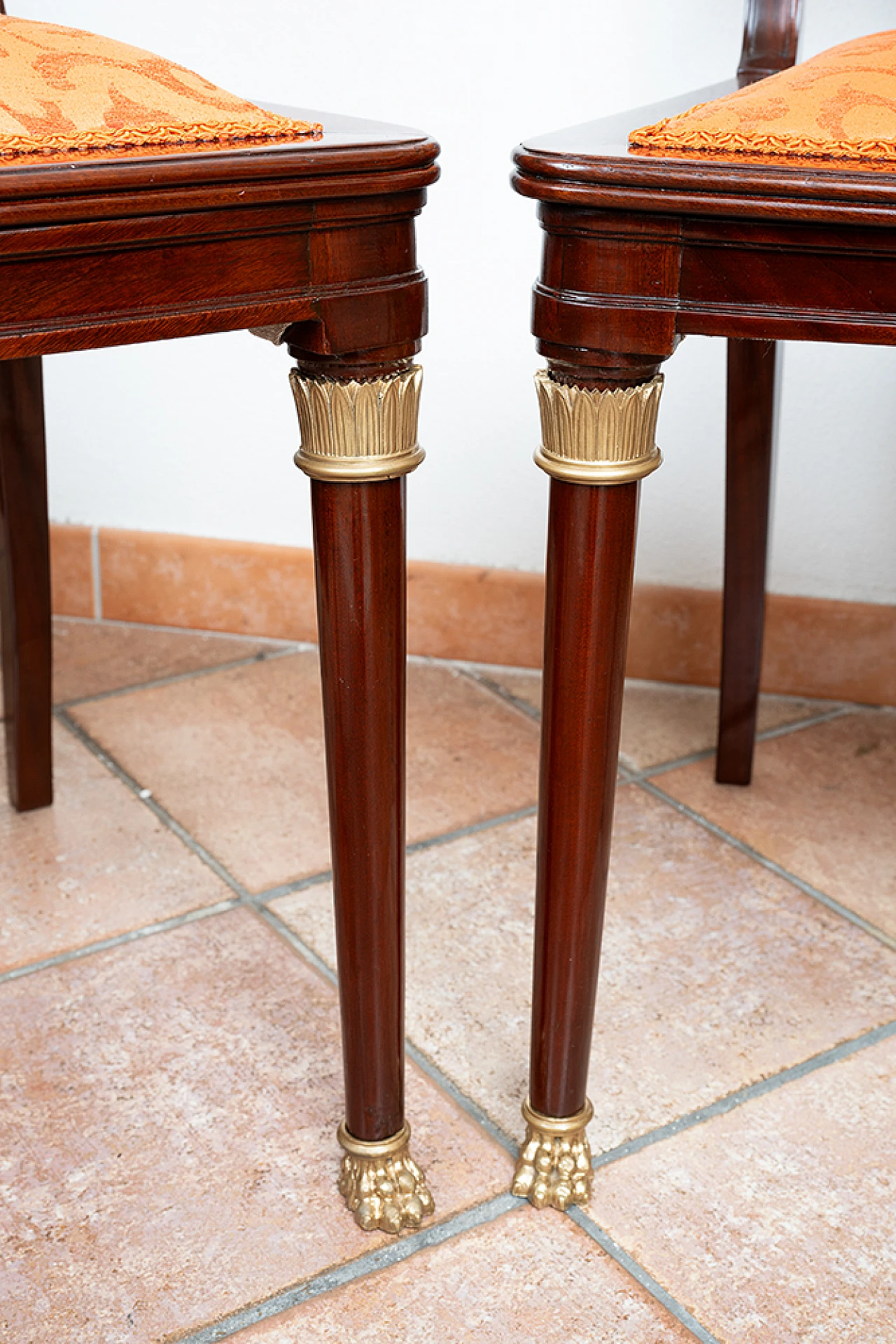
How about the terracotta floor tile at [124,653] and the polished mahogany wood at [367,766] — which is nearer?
the polished mahogany wood at [367,766]

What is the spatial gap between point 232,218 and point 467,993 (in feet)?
2.23

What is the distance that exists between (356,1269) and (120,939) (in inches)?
16.6

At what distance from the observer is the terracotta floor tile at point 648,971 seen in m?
1.04

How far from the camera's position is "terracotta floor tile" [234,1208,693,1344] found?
0.82 m

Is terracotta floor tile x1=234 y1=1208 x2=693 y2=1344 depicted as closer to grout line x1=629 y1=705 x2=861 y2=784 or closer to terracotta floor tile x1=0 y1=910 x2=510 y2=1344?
terracotta floor tile x1=0 y1=910 x2=510 y2=1344

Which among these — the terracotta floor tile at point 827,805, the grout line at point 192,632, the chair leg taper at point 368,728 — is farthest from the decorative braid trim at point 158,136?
the grout line at point 192,632

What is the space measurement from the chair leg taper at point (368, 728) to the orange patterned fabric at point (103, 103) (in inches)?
5.2

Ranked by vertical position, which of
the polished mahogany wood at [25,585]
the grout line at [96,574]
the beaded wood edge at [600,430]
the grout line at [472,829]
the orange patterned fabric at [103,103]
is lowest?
the grout line at [472,829]

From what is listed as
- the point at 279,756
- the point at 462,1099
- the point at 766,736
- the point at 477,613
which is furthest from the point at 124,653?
the point at 462,1099

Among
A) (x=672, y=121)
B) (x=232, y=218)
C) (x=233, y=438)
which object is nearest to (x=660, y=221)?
(x=672, y=121)

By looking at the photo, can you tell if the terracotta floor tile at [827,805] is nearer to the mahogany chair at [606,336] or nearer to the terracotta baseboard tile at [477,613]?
the terracotta baseboard tile at [477,613]

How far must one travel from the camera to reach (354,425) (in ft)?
2.41

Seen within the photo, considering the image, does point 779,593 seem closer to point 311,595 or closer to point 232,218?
point 311,595

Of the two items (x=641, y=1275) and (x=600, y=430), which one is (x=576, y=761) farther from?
(x=641, y=1275)
